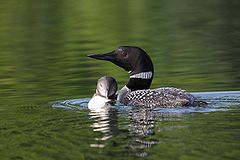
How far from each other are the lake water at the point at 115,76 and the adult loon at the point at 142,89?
0.23m

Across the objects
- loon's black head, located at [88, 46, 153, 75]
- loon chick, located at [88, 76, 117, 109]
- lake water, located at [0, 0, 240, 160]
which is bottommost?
lake water, located at [0, 0, 240, 160]

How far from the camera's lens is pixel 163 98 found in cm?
1256

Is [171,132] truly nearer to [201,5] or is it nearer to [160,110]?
[160,110]

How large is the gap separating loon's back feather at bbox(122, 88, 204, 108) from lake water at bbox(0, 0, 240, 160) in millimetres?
203

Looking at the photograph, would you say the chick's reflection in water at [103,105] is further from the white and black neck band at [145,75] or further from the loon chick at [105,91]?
the white and black neck band at [145,75]

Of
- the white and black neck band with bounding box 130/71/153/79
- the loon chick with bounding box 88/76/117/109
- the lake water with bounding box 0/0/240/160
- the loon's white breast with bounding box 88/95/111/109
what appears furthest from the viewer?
the white and black neck band with bounding box 130/71/153/79

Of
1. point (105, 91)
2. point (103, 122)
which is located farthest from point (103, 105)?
point (103, 122)

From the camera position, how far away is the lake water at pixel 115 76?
10.0 metres

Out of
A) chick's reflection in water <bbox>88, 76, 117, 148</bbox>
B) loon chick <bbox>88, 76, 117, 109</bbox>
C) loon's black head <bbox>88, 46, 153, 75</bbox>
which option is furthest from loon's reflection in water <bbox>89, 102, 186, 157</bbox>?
loon's black head <bbox>88, 46, 153, 75</bbox>

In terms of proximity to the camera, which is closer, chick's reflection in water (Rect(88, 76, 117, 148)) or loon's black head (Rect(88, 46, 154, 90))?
chick's reflection in water (Rect(88, 76, 117, 148))

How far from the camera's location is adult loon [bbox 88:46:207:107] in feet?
40.9

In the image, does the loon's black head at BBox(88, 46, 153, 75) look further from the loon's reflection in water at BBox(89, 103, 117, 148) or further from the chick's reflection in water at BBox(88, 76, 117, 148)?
the loon's reflection in water at BBox(89, 103, 117, 148)

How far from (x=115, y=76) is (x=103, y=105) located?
446 cm

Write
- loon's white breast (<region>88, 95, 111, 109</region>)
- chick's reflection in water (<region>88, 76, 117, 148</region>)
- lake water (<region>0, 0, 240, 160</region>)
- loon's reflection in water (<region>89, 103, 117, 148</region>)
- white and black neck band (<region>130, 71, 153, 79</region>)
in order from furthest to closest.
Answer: white and black neck band (<region>130, 71, 153, 79</region>), loon's white breast (<region>88, 95, 111, 109</region>), chick's reflection in water (<region>88, 76, 117, 148</region>), loon's reflection in water (<region>89, 103, 117, 148</region>), lake water (<region>0, 0, 240, 160</region>)
